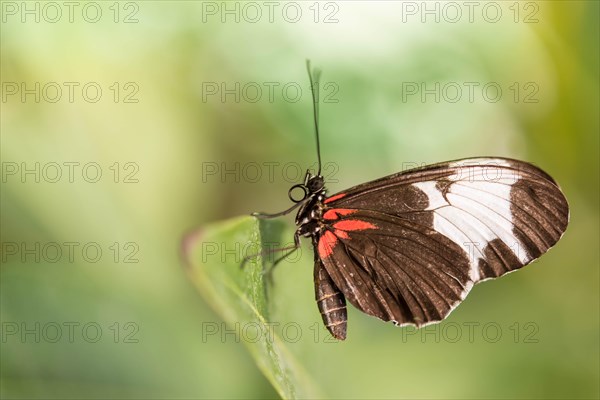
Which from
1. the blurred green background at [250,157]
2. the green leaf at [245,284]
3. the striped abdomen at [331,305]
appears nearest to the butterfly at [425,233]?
the striped abdomen at [331,305]

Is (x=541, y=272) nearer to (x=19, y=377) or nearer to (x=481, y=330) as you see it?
(x=481, y=330)

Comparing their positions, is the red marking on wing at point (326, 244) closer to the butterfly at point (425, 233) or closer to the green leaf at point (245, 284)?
the butterfly at point (425, 233)

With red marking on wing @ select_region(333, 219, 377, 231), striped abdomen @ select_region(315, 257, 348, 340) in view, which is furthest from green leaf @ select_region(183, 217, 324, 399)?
red marking on wing @ select_region(333, 219, 377, 231)

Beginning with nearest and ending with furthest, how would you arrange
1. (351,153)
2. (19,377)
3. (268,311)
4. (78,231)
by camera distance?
(268,311) < (19,377) < (78,231) < (351,153)

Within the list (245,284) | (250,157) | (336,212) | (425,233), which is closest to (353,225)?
(336,212)

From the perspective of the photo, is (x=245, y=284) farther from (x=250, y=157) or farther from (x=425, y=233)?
(x=250, y=157)

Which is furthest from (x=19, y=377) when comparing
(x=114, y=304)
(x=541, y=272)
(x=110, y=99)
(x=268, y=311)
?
(x=541, y=272)
